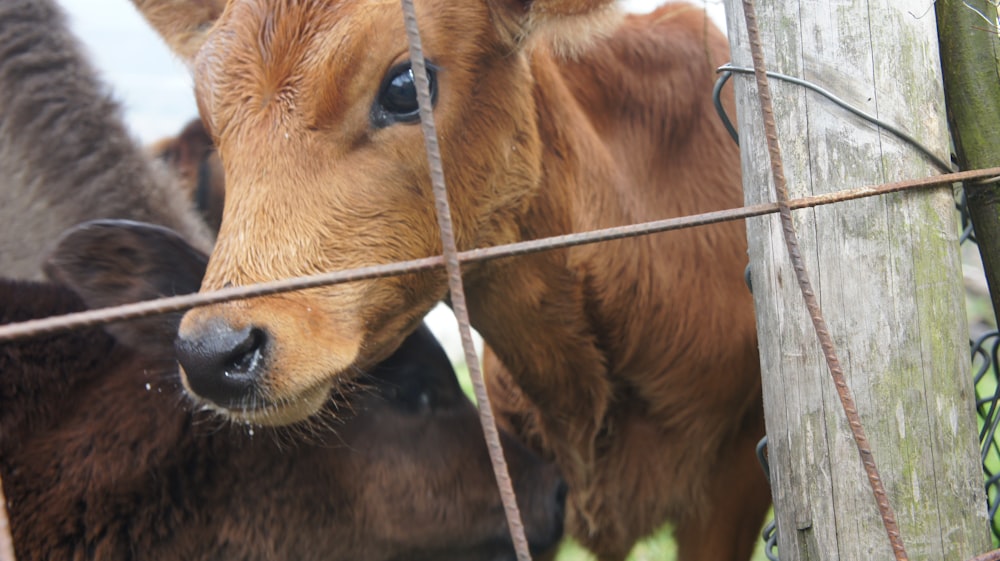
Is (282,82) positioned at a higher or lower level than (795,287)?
higher

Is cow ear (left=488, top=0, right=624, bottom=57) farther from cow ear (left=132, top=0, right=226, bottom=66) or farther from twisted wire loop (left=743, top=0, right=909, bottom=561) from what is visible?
cow ear (left=132, top=0, right=226, bottom=66)

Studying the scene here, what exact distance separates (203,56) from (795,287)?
1.47 m

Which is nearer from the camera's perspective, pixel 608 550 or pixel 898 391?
pixel 898 391

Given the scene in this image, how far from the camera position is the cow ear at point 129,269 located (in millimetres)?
2451

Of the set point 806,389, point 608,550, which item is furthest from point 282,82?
point 608,550

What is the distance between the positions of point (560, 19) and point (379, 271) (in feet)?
3.99

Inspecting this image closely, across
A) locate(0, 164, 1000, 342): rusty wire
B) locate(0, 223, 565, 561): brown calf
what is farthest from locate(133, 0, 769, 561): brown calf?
locate(0, 164, 1000, 342): rusty wire

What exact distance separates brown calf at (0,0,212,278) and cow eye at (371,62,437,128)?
2.04 metres

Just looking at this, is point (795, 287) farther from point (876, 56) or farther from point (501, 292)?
point (501, 292)

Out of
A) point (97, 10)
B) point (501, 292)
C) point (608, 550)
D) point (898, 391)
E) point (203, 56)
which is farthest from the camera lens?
point (97, 10)

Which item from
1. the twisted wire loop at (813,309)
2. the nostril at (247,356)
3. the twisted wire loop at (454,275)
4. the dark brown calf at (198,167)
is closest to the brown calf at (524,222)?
the nostril at (247,356)

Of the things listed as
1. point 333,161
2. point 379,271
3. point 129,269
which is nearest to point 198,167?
point 129,269

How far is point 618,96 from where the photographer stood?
10.2 feet

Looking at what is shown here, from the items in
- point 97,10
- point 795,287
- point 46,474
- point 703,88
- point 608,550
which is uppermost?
point 97,10
